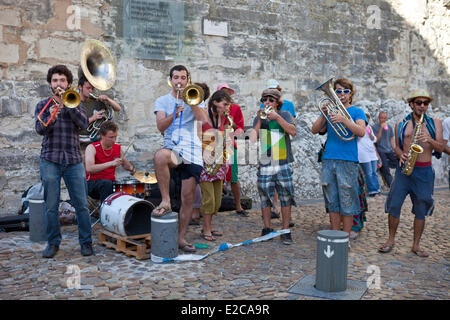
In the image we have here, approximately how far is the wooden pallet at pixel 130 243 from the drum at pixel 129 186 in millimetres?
565

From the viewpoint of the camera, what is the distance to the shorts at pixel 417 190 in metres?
4.77

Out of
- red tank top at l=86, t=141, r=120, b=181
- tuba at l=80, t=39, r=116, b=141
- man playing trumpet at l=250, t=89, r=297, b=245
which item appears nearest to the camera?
man playing trumpet at l=250, t=89, r=297, b=245

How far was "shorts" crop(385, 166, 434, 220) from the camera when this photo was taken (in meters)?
4.77

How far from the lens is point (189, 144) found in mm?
4684

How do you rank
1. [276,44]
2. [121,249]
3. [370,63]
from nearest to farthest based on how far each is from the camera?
[121,249] → [276,44] → [370,63]

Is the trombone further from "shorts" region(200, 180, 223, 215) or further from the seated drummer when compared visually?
the seated drummer

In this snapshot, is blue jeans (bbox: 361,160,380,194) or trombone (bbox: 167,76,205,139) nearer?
trombone (bbox: 167,76,205,139)

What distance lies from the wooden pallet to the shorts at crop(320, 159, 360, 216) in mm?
2045

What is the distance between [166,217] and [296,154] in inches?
188

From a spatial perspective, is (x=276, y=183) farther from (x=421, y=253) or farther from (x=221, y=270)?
(x=421, y=253)

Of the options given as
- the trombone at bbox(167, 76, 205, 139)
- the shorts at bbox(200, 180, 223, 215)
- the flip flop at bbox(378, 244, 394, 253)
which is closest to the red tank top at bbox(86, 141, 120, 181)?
the shorts at bbox(200, 180, 223, 215)

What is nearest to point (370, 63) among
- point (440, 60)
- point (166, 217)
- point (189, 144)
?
point (440, 60)

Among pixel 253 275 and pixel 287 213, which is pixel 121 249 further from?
pixel 287 213

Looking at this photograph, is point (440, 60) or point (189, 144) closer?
point (189, 144)
